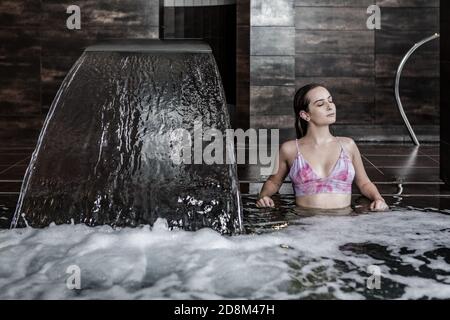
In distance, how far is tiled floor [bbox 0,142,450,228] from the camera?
470 centimetres

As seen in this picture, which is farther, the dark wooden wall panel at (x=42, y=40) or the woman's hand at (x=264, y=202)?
the dark wooden wall panel at (x=42, y=40)

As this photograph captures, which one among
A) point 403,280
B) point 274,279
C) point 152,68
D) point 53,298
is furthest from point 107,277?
point 152,68

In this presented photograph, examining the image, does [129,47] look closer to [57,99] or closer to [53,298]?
[57,99]

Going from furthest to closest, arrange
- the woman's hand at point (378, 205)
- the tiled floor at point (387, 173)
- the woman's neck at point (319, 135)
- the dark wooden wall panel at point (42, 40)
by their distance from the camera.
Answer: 1. the dark wooden wall panel at point (42, 40)
2. the tiled floor at point (387, 173)
3. the woman's neck at point (319, 135)
4. the woman's hand at point (378, 205)

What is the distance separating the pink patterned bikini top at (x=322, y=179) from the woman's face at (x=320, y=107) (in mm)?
229

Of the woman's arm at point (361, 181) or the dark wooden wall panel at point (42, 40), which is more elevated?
the dark wooden wall panel at point (42, 40)

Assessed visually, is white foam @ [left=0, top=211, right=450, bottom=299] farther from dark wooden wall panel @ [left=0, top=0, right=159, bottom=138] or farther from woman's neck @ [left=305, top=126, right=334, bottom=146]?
dark wooden wall panel @ [left=0, top=0, right=159, bottom=138]

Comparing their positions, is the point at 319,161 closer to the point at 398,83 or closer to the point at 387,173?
the point at 387,173

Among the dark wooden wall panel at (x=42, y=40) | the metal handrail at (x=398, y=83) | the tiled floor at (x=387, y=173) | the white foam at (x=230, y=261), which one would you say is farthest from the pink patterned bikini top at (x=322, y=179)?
the dark wooden wall panel at (x=42, y=40)

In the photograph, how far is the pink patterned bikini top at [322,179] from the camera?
422cm

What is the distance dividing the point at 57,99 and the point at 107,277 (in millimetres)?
1292

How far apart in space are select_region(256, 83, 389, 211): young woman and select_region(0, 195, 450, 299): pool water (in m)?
0.29

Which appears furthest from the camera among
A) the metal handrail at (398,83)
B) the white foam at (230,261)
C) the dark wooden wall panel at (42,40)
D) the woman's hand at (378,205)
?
the dark wooden wall panel at (42,40)

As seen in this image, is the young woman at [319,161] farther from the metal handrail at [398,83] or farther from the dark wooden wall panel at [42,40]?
the dark wooden wall panel at [42,40]
